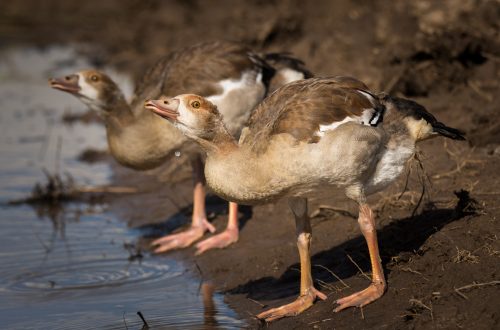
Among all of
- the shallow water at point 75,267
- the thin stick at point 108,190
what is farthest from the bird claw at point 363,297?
the thin stick at point 108,190

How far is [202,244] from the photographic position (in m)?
8.65

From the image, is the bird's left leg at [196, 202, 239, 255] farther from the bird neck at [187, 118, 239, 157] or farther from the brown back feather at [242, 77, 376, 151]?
the bird neck at [187, 118, 239, 157]

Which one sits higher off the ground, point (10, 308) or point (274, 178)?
point (274, 178)

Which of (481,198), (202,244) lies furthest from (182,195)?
(481,198)

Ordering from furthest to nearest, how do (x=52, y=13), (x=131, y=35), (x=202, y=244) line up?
(x=52, y=13)
(x=131, y=35)
(x=202, y=244)

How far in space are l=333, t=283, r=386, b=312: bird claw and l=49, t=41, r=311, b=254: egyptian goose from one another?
8.38ft

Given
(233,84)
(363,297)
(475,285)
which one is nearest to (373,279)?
(363,297)

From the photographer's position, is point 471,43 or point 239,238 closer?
point 239,238

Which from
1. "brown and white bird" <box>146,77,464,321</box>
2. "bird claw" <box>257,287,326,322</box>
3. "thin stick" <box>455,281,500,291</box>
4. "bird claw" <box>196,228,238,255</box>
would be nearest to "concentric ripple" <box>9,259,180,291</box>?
"bird claw" <box>196,228,238,255</box>

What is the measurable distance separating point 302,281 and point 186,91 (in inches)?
110

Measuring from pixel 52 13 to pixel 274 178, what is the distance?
62.1 ft

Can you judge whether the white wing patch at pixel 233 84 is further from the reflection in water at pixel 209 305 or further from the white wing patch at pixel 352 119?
the white wing patch at pixel 352 119

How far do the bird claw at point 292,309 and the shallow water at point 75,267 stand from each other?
285 millimetres

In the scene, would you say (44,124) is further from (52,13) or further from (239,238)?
(52,13)
